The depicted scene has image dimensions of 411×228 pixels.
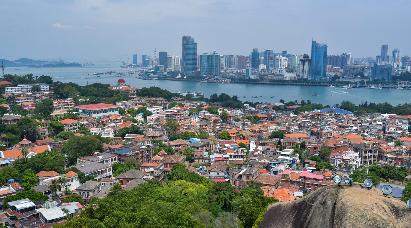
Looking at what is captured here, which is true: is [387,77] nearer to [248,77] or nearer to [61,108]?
[248,77]

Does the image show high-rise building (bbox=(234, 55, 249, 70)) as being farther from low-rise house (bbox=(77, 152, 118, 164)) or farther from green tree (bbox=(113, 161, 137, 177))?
green tree (bbox=(113, 161, 137, 177))

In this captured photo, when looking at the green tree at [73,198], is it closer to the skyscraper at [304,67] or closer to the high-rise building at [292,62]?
the skyscraper at [304,67]

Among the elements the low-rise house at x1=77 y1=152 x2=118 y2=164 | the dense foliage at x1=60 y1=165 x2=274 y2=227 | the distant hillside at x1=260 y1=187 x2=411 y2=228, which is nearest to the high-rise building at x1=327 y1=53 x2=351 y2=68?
the low-rise house at x1=77 y1=152 x2=118 y2=164

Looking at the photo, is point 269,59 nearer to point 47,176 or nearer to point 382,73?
Result: point 382,73

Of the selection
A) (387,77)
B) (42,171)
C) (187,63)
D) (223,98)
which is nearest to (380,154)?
(42,171)

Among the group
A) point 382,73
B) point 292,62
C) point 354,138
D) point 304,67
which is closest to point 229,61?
point 292,62

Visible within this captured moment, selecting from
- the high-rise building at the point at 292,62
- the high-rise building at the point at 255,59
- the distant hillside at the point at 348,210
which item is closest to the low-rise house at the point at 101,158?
the distant hillside at the point at 348,210

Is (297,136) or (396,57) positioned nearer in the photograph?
(297,136)
